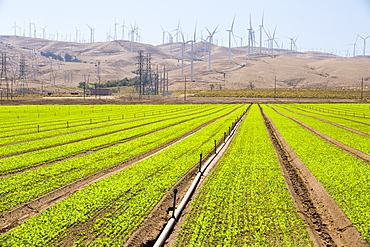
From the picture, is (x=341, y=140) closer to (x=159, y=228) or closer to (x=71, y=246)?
(x=159, y=228)

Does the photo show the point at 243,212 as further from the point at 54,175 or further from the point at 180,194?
the point at 54,175

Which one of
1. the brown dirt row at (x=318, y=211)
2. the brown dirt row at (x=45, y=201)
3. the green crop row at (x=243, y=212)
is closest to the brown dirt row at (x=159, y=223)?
the green crop row at (x=243, y=212)

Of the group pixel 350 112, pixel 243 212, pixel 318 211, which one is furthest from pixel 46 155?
pixel 350 112

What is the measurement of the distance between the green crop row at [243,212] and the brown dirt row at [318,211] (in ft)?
1.97

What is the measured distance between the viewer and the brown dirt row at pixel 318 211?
1244 cm

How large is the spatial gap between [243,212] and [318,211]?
396 cm

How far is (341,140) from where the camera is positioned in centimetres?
3747

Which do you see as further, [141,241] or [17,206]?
[17,206]

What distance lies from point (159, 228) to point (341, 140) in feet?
100

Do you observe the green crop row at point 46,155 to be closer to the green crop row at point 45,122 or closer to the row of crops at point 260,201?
the row of crops at point 260,201

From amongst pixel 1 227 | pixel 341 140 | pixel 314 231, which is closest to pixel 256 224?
pixel 314 231

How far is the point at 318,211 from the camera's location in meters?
15.6

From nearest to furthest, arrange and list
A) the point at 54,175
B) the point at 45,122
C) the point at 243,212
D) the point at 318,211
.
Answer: the point at 243,212 < the point at 318,211 < the point at 54,175 < the point at 45,122

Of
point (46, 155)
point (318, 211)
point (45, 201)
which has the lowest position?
point (318, 211)
